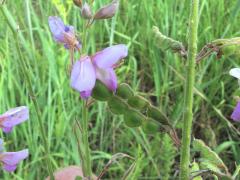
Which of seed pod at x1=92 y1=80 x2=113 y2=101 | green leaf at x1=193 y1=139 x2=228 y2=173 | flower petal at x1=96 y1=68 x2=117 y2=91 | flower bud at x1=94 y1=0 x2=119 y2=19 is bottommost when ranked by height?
green leaf at x1=193 y1=139 x2=228 y2=173

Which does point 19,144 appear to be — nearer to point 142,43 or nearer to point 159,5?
point 142,43

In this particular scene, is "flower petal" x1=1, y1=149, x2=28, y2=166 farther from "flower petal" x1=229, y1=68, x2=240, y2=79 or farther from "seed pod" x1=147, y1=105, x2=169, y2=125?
"flower petal" x1=229, y1=68, x2=240, y2=79

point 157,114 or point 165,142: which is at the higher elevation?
point 157,114

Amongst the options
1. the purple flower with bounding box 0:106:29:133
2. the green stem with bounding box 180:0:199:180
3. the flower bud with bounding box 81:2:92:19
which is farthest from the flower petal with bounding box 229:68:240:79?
the purple flower with bounding box 0:106:29:133

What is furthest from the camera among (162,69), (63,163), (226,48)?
(162,69)

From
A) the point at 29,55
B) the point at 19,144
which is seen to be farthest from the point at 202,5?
the point at 19,144

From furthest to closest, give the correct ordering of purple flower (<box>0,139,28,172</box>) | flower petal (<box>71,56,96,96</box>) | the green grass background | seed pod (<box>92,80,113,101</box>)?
the green grass background < purple flower (<box>0,139,28,172</box>) < seed pod (<box>92,80,113,101</box>) < flower petal (<box>71,56,96,96</box>)
